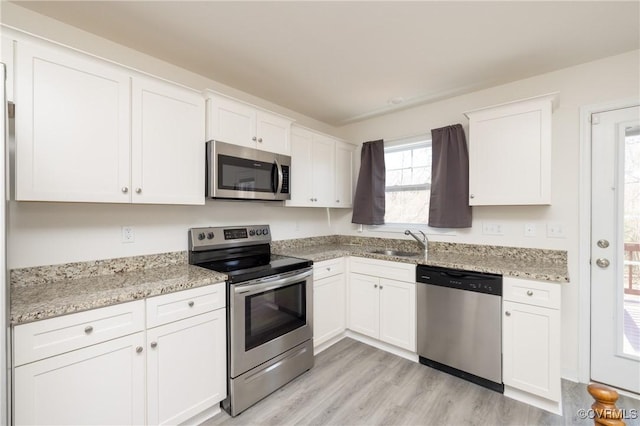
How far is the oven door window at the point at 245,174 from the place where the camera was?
7.02ft

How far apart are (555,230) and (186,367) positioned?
115 inches

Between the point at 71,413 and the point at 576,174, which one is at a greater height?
the point at 576,174

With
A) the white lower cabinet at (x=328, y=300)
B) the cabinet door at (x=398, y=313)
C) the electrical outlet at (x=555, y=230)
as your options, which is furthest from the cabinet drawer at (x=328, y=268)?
the electrical outlet at (x=555, y=230)

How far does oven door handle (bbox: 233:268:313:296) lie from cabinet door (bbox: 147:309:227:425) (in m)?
0.18

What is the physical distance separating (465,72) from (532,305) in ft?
6.21

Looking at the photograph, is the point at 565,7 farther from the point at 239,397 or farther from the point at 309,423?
the point at 239,397

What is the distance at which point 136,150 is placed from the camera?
5.75ft

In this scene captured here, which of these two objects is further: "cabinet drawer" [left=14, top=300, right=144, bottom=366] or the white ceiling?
the white ceiling

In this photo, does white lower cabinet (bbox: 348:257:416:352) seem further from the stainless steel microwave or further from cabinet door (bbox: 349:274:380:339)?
the stainless steel microwave

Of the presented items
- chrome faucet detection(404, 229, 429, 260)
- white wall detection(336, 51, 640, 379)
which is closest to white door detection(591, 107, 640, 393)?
white wall detection(336, 51, 640, 379)

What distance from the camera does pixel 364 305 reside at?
282 centimetres

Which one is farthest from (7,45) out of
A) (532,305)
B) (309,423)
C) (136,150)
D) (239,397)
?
(532,305)

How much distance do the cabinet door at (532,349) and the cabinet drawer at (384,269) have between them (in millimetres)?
723

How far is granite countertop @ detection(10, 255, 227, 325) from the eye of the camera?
4.18 feet
